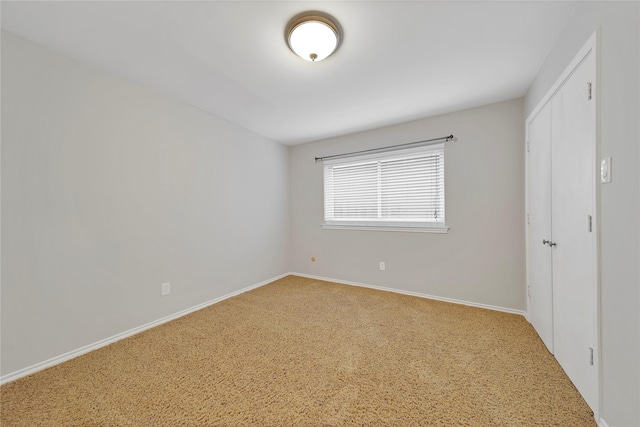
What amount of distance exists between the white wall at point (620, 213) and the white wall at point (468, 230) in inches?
62.3

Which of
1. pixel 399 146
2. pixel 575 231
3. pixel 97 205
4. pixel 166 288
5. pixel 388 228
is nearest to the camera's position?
pixel 575 231

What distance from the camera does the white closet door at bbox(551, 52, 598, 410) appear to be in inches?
51.0

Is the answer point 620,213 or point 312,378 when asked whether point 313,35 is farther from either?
point 312,378

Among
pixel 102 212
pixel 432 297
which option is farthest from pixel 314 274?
pixel 102 212

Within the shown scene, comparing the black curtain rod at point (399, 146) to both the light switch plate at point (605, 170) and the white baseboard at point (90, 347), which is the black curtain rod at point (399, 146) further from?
the white baseboard at point (90, 347)

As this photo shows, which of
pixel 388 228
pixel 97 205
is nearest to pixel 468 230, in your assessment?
pixel 388 228

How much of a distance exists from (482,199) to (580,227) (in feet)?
4.79

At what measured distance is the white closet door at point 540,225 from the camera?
6.24 ft

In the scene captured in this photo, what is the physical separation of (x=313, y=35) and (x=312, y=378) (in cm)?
234

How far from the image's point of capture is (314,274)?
4.11m

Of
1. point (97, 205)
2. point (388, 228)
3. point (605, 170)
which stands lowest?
point (388, 228)

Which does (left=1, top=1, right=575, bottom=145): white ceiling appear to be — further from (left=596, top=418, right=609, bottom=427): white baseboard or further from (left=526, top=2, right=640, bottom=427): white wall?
(left=596, top=418, right=609, bottom=427): white baseboard

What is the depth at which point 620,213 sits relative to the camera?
1054mm

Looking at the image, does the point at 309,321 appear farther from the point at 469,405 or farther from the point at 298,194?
the point at 298,194
